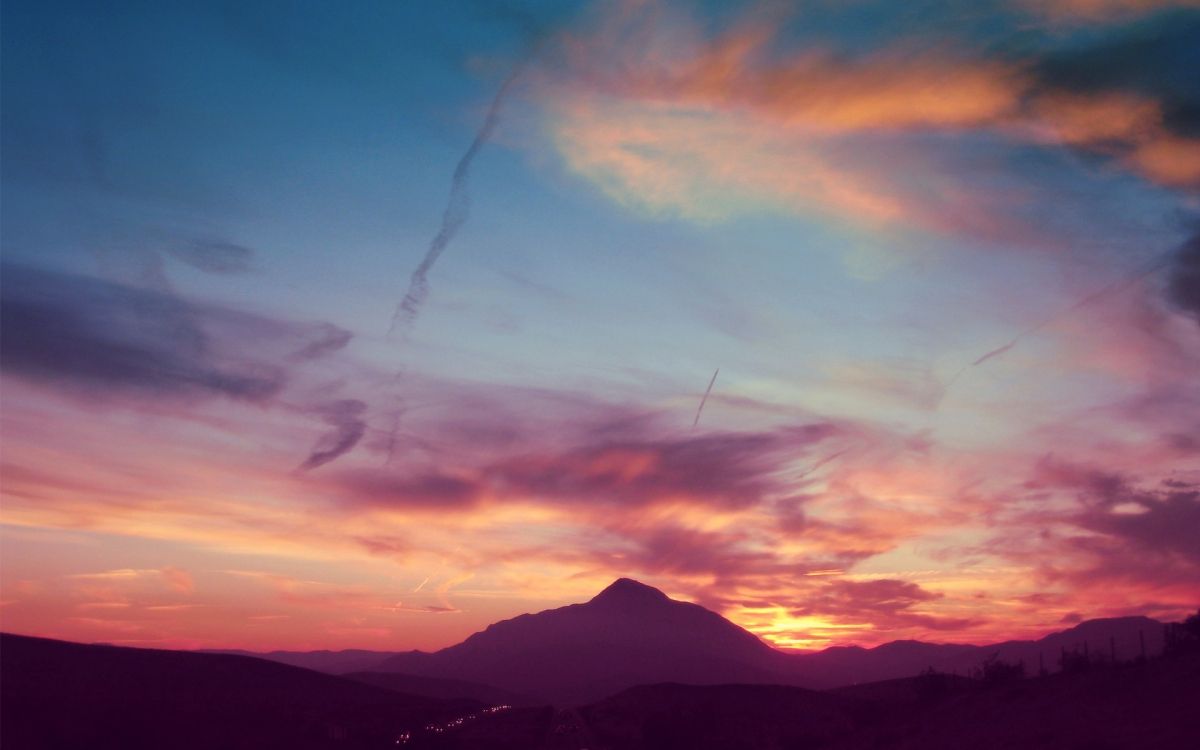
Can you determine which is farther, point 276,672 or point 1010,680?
point 276,672

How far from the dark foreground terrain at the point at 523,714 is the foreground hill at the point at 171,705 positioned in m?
0.10

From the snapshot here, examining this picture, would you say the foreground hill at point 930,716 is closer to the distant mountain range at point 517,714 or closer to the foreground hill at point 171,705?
the distant mountain range at point 517,714

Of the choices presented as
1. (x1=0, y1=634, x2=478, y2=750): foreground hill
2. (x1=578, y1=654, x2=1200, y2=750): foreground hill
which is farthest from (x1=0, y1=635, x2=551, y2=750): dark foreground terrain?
(x1=578, y1=654, x2=1200, y2=750): foreground hill

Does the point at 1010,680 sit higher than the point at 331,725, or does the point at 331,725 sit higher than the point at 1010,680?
the point at 1010,680

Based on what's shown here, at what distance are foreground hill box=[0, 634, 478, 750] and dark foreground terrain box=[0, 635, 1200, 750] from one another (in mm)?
105

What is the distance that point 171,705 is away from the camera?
38.3 meters

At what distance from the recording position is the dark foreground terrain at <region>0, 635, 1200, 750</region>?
3041 cm

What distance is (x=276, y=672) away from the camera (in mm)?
54031

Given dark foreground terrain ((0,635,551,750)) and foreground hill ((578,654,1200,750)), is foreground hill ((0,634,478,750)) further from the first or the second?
foreground hill ((578,654,1200,750))

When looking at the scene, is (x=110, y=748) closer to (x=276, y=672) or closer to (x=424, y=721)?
(x=424, y=721)

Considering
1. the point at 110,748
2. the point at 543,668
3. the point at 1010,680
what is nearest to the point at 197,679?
the point at 110,748

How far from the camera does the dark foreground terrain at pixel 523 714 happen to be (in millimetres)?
30409

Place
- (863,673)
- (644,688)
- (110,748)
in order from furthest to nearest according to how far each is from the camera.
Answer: (863,673)
(644,688)
(110,748)

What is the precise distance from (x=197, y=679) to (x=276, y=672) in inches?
359
